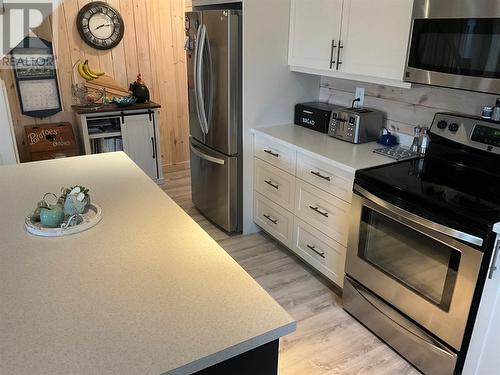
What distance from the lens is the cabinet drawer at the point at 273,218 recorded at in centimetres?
291

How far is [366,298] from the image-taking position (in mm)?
2207

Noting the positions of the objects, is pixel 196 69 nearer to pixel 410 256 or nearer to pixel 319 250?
pixel 319 250

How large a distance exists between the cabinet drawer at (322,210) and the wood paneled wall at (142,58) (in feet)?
7.90

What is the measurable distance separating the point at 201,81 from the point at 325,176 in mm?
1355

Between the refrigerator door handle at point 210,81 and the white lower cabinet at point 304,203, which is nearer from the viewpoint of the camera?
the white lower cabinet at point 304,203

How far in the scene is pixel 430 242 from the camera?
1778mm

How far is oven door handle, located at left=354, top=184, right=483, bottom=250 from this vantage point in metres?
1.59

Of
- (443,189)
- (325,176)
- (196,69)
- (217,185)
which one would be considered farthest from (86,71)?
(443,189)

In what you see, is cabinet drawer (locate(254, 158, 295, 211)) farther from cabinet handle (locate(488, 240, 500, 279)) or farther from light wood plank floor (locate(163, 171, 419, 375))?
cabinet handle (locate(488, 240, 500, 279))

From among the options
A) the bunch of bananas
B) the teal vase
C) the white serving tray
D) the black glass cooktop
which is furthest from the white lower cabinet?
the bunch of bananas

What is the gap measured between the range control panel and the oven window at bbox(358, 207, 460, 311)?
1.92ft

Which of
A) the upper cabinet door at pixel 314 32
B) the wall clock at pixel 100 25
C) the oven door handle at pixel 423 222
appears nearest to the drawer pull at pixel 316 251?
the oven door handle at pixel 423 222

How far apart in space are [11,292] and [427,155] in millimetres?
2092

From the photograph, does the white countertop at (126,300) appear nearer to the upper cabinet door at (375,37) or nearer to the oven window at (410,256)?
the oven window at (410,256)
